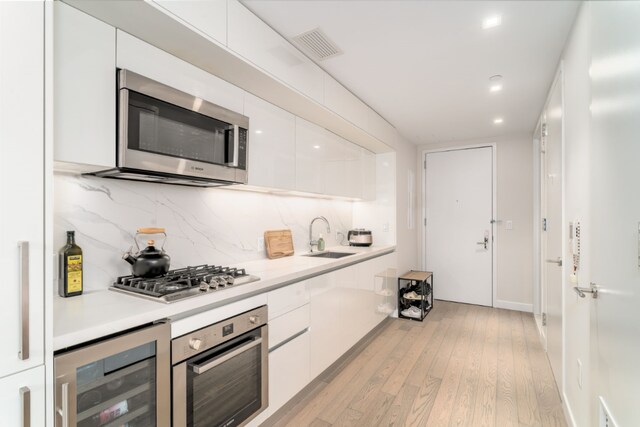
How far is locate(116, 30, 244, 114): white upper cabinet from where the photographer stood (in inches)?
55.0

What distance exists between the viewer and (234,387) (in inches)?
62.1

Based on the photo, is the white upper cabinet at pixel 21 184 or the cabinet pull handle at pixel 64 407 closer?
the white upper cabinet at pixel 21 184

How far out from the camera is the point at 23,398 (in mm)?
852

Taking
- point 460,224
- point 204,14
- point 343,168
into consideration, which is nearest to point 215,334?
point 204,14

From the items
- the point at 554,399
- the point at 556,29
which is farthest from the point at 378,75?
the point at 554,399

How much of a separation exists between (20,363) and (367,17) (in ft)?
7.07

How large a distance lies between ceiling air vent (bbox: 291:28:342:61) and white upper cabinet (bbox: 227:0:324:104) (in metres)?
0.06

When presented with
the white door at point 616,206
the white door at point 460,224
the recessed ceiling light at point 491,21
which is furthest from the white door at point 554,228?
the white door at point 460,224

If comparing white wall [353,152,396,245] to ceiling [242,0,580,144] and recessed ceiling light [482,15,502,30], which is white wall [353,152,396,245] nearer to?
ceiling [242,0,580,144]

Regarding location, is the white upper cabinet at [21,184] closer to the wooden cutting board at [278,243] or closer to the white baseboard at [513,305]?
the wooden cutting board at [278,243]

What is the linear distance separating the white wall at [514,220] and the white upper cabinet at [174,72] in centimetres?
398

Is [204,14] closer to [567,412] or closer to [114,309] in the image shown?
[114,309]

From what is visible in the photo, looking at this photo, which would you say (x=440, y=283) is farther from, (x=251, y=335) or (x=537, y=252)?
(x=251, y=335)

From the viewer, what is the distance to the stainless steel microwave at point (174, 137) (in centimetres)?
135
